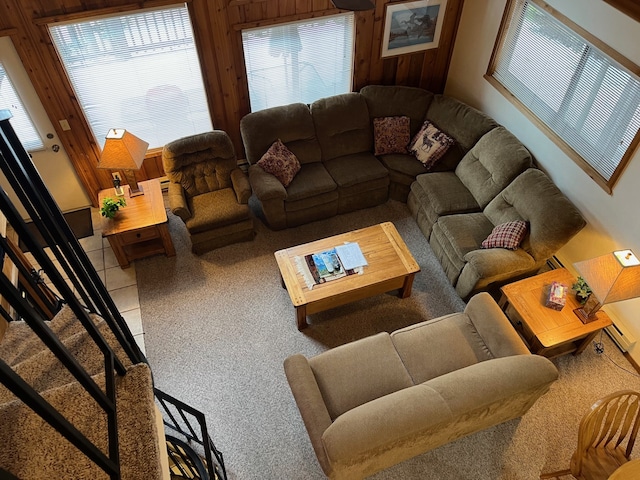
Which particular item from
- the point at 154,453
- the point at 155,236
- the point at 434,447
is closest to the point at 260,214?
the point at 155,236

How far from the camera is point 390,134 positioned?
500 centimetres

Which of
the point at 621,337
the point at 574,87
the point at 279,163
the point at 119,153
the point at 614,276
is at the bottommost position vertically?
the point at 621,337

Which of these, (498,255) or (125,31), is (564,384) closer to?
(498,255)

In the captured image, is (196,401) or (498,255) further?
(498,255)

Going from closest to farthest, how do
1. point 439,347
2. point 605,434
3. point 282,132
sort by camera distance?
point 605,434, point 439,347, point 282,132

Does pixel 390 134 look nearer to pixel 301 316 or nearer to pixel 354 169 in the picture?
pixel 354 169

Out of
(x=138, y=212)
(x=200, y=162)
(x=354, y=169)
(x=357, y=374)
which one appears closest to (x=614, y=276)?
(x=357, y=374)

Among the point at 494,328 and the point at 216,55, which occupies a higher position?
the point at 216,55

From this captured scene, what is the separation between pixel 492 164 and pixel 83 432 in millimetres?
4030

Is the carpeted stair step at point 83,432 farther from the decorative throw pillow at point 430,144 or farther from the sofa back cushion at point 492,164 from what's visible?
the decorative throw pillow at point 430,144

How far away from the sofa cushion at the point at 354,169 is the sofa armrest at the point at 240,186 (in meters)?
0.91

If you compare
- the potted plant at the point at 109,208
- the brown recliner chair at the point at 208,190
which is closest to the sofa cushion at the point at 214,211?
the brown recliner chair at the point at 208,190

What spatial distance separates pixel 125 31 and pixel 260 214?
2111 mm

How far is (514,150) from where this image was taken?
4.29m
